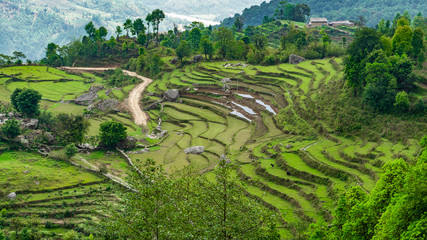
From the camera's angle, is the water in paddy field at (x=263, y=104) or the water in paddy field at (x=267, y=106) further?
the water in paddy field at (x=263, y=104)

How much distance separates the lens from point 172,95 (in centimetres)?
7925

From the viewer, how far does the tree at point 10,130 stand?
50941 mm

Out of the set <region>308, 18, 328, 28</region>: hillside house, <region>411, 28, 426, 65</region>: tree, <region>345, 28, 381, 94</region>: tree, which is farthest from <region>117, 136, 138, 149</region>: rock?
<region>308, 18, 328, 28</region>: hillside house

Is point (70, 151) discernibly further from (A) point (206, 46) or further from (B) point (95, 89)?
(A) point (206, 46)

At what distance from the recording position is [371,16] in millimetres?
198625

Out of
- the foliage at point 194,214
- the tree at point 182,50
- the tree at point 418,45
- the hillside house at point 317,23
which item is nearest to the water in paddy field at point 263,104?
the tree at point 418,45

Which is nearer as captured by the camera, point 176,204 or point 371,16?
point 176,204

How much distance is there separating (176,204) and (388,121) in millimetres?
32275

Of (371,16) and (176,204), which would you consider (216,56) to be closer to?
(176,204)

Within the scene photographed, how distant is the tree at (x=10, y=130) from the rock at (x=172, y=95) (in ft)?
107

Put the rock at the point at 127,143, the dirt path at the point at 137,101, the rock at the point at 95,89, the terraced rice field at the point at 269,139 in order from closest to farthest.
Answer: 1. the terraced rice field at the point at 269,139
2. the rock at the point at 127,143
3. the dirt path at the point at 137,101
4. the rock at the point at 95,89

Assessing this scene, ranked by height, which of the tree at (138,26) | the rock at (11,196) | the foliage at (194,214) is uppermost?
the tree at (138,26)

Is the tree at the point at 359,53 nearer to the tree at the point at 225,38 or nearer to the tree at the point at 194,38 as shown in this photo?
the tree at the point at 225,38

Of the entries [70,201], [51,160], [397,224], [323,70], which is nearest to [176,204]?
[397,224]
